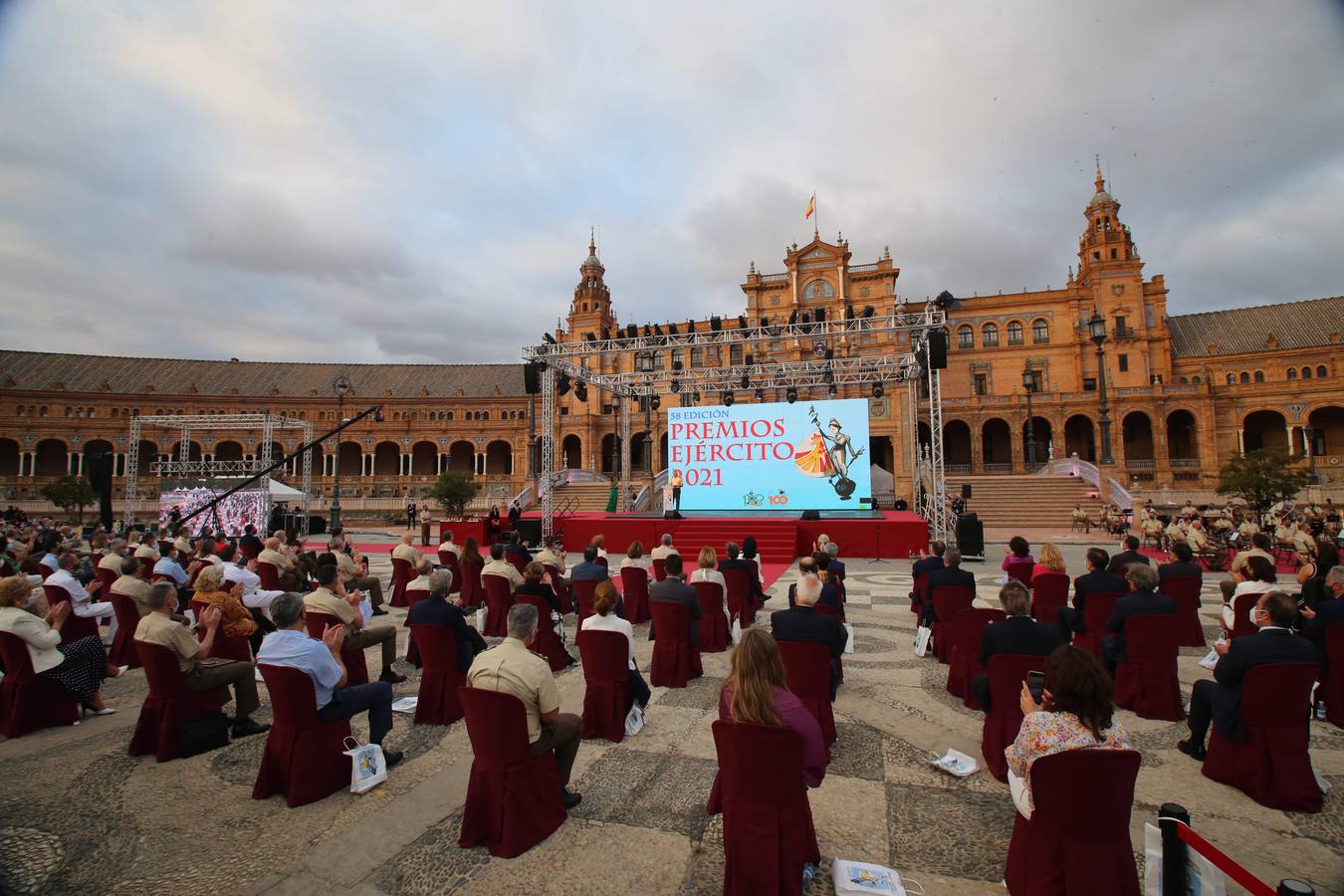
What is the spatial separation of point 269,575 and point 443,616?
5.77 meters

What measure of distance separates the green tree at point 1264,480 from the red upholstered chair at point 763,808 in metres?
25.0

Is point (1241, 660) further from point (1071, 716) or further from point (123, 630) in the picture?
point (123, 630)

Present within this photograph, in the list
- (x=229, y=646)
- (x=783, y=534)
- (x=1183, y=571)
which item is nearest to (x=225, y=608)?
(x=229, y=646)

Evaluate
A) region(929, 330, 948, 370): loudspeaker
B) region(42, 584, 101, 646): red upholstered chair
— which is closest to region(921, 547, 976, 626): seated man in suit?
region(42, 584, 101, 646): red upholstered chair

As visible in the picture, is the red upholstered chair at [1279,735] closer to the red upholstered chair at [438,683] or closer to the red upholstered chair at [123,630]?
the red upholstered chair at [438,683]

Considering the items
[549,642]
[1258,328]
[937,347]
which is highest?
[1258,328]

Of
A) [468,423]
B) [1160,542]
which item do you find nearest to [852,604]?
[1160,542]

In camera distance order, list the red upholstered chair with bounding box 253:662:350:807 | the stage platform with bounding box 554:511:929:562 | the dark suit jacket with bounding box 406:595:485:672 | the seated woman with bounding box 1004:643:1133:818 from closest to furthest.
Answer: the seated woman with bounding box 1004:643:1133:818 < the red upholstered chair with bounding box 253:662:350:807 < the dark suit jacket with bounding box 406:595:485:672 < the stage platform with bounding box 554:511:929:562

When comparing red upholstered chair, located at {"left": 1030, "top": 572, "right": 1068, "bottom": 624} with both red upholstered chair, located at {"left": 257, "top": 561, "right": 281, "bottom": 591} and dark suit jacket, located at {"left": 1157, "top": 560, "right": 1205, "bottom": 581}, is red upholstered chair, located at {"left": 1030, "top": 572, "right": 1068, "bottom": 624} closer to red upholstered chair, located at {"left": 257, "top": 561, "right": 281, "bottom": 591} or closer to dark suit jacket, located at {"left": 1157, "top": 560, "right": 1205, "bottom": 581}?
dark suit jacket, located at {"left": 1157, "top": 560, "right": 1205, "bottom": 581}

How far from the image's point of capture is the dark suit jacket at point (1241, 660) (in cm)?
383

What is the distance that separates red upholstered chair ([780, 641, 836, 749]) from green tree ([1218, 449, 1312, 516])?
76.7ft

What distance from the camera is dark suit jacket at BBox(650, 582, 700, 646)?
6.30 meters

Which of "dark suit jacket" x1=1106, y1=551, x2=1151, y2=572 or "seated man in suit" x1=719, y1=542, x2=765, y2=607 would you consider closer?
"dark suit jacket" x1=1106, y1=551, x2=1151, y2=572

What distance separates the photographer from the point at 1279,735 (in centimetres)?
383
